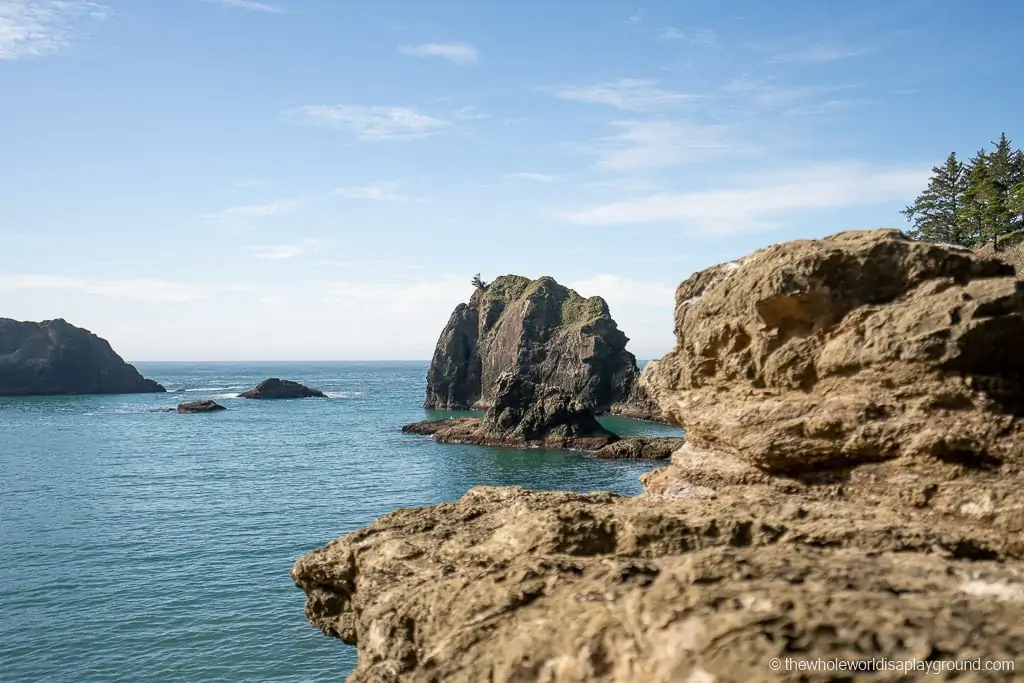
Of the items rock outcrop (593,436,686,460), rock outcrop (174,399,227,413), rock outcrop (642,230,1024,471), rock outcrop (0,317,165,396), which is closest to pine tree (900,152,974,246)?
rock outcrop (593,436,686,460)

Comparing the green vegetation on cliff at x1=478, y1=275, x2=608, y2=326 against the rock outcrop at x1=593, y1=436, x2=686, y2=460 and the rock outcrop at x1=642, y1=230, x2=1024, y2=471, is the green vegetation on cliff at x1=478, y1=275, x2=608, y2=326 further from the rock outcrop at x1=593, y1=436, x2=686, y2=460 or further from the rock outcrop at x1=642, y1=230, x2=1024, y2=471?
the rock outcrop at x1=642, y1=230, x2=1024, y2=471

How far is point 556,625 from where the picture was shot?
7.02 m

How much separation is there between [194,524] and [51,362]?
481ft

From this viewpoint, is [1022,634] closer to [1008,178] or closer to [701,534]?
[701,534]

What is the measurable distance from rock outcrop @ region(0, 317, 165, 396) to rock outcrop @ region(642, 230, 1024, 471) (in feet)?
600

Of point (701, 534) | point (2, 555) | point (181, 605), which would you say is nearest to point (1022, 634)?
point (701, 534)

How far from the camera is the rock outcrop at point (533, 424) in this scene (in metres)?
76.6

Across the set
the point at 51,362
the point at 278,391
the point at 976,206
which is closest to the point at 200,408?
the point at 278,391

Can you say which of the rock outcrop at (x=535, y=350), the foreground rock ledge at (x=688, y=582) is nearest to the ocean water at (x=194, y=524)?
the foreground rock ledge at (x=688, y=582)

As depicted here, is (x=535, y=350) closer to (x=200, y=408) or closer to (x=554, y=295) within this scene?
(x=554, y=295)

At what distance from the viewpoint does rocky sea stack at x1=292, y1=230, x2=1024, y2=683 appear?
6152 mm

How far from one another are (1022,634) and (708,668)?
2.48 m

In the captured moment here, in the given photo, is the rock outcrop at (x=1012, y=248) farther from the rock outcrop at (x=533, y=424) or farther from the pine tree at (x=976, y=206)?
the rock outcrop at (x=533, y=424)

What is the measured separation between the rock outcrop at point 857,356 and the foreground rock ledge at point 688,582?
0.51 m
